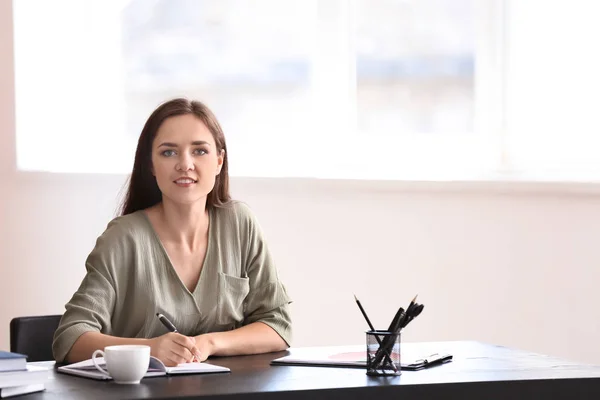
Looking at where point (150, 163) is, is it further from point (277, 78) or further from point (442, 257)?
point (442, 257)

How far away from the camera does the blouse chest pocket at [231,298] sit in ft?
7.76

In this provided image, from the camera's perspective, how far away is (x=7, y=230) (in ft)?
11.8

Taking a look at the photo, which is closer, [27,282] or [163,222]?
[163,222]

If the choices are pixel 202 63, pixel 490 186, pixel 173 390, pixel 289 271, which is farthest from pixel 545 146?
pixel 173 390

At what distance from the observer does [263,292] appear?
2457mm

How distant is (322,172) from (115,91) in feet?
3.00

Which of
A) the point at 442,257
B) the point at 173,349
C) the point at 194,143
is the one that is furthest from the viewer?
the point at 442,257

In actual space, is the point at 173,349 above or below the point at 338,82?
below

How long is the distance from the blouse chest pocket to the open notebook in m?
0.40

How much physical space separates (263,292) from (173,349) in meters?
0.48

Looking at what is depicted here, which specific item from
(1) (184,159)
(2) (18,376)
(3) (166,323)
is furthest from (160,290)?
(2) (18,376)

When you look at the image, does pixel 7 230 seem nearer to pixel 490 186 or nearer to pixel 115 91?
pixel 115 91

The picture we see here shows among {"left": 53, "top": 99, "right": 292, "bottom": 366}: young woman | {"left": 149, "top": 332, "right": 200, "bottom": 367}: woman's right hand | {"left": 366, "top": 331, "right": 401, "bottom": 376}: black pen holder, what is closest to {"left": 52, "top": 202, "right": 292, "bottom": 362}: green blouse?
{"left": 53, "top": 99, "right": 292, "bottom": 366}: young woman

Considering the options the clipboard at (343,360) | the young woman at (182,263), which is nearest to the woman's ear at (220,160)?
the young woman at (182,263)
